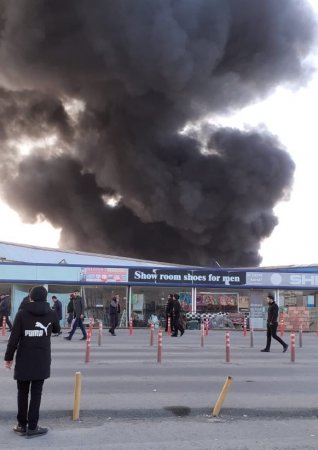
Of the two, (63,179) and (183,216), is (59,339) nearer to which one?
(183,216)

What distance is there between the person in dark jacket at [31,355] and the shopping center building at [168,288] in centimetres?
2043

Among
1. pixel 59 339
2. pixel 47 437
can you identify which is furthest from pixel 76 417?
pixel 59 339

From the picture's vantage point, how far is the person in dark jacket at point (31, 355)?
5.34m

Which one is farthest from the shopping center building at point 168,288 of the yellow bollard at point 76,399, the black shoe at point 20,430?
the black shoe at point 20,430

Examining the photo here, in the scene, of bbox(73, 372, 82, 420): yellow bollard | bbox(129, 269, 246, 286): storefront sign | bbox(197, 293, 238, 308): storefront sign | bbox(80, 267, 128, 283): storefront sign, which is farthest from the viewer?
bbox(197, 293, 238, 308): storefront sign

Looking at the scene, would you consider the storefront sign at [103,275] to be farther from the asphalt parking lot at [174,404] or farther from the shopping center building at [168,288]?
the asphalt parking lot at [174,404]

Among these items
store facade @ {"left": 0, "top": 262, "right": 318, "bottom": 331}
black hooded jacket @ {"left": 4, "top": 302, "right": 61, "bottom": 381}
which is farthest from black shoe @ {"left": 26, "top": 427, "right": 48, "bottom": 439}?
store facade @ {"left": 0, "top": 262, "right": 318, "bottom": 331}

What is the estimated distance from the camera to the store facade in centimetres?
2578

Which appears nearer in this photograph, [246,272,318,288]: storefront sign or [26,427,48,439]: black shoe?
[26,427,48,439]: black shoe

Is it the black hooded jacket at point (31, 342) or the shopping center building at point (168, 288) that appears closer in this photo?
the black hooded jacket at point (31, 342)

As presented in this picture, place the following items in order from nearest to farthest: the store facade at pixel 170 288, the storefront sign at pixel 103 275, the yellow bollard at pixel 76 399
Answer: the yellow bollard at pixel 76 399 → the store facade at pixel 170 288 → the storefront sign at pixel 103 275

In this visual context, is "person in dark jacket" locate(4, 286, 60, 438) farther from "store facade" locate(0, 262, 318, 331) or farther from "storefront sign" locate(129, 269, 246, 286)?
"storefront sign" locate(129, 269, 246, 286)

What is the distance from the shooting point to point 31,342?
5.39 m

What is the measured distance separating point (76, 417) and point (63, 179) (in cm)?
4495
